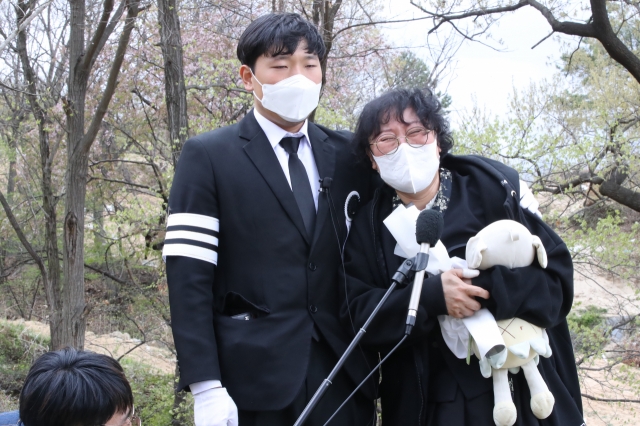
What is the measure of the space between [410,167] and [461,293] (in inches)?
18.4

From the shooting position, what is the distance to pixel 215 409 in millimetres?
2066

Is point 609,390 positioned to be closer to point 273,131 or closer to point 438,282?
point 438,282

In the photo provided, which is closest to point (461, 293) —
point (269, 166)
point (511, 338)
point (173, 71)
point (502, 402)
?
point (511, 338)

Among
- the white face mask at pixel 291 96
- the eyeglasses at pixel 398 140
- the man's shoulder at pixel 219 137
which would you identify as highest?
the white face mask at pixel 291 96

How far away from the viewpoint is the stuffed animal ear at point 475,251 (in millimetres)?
2092

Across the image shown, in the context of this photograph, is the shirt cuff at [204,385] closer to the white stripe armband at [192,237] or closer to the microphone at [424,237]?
the white stripe armband at [192,237]

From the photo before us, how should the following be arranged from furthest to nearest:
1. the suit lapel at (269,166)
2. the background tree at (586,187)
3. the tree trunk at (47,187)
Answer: the tree trunk at (47,187), the background tree at (586,187), the suit lapel at (269,166)

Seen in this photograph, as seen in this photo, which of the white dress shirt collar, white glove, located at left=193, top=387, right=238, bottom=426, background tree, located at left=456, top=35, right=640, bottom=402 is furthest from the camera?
background tree, located at left=456, top=35, right=640, bottom=402

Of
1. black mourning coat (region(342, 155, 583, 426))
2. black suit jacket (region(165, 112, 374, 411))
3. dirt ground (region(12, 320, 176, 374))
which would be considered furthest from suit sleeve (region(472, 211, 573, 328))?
dirt ground (region(12, 320, 176, 374))

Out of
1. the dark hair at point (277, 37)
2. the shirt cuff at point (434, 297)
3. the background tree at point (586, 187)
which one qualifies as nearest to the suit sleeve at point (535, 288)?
the shirt cuff at point (434, 297)

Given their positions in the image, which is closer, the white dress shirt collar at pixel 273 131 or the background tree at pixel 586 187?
the white dress shirt collar at pixel 273 131

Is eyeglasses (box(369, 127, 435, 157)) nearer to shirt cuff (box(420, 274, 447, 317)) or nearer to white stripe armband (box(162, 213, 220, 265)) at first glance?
shirt cuff (box(420, 274, 447, 317))

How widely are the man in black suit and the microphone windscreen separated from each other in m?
0.43

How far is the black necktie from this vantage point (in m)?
2.34
